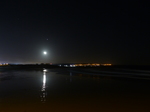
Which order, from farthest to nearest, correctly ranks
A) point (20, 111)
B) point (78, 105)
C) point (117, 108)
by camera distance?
1. point (78, 105)
2. point (117, 108)
3. point (20, 111)

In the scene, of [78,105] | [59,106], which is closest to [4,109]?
[59,106]

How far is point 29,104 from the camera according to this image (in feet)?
28.1

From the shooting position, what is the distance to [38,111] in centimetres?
739

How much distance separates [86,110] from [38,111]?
2416 mm

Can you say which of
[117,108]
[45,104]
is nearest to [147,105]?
[117,108]

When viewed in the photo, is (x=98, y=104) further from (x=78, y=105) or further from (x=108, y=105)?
(x=78, y=105)

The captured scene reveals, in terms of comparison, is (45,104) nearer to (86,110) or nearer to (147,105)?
(86,110)

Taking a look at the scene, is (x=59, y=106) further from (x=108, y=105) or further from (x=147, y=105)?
(x=147, y=105)

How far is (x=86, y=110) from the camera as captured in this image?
7.59 m

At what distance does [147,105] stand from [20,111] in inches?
273

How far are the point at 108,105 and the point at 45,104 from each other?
3.64 meters

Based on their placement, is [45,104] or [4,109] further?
[45,104]

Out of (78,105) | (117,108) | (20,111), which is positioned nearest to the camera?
(20,111)

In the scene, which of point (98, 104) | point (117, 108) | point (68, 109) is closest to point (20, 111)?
point (68, 109)
